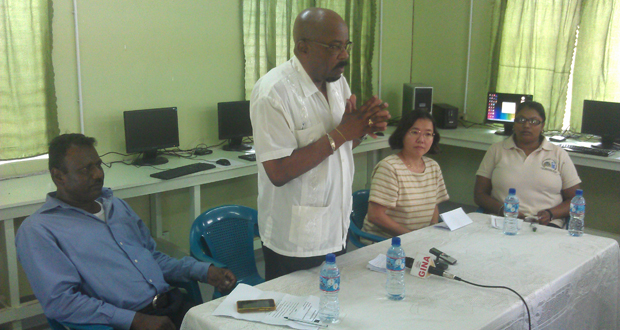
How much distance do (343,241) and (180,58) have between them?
239 centimetres

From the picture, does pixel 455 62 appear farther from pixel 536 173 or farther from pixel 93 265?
pixel 93 265

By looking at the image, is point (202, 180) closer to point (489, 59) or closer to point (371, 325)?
point (371, 325)

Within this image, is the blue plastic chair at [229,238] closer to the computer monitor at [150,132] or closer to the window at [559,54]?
the computer monitor at [150,132]

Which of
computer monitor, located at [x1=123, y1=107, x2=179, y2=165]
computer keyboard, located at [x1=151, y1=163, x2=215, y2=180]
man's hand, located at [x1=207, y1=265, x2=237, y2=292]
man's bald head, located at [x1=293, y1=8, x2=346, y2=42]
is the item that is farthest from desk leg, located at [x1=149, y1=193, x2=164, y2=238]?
man's bald head, located at [x1=293, y1=8, x2=346, y2=42]

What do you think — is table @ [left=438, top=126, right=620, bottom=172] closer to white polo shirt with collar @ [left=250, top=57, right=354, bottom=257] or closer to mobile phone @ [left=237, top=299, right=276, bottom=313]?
white polo shirt with collar @ [left=250, top=57, right=354, bottom=257]

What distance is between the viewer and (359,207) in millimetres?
2998

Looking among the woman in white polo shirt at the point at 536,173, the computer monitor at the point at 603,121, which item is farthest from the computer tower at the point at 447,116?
the woman in white polo shirt at the point at 536,173

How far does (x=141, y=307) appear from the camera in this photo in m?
1.95

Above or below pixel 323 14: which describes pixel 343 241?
below

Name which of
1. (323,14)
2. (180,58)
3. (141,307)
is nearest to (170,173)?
(180,58)

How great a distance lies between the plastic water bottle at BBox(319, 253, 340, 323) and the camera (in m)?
1.48

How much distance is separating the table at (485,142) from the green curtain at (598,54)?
17.6 inches

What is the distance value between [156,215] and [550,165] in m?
2.59

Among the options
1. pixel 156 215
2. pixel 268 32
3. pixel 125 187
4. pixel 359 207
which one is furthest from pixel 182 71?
pixel 359 207
